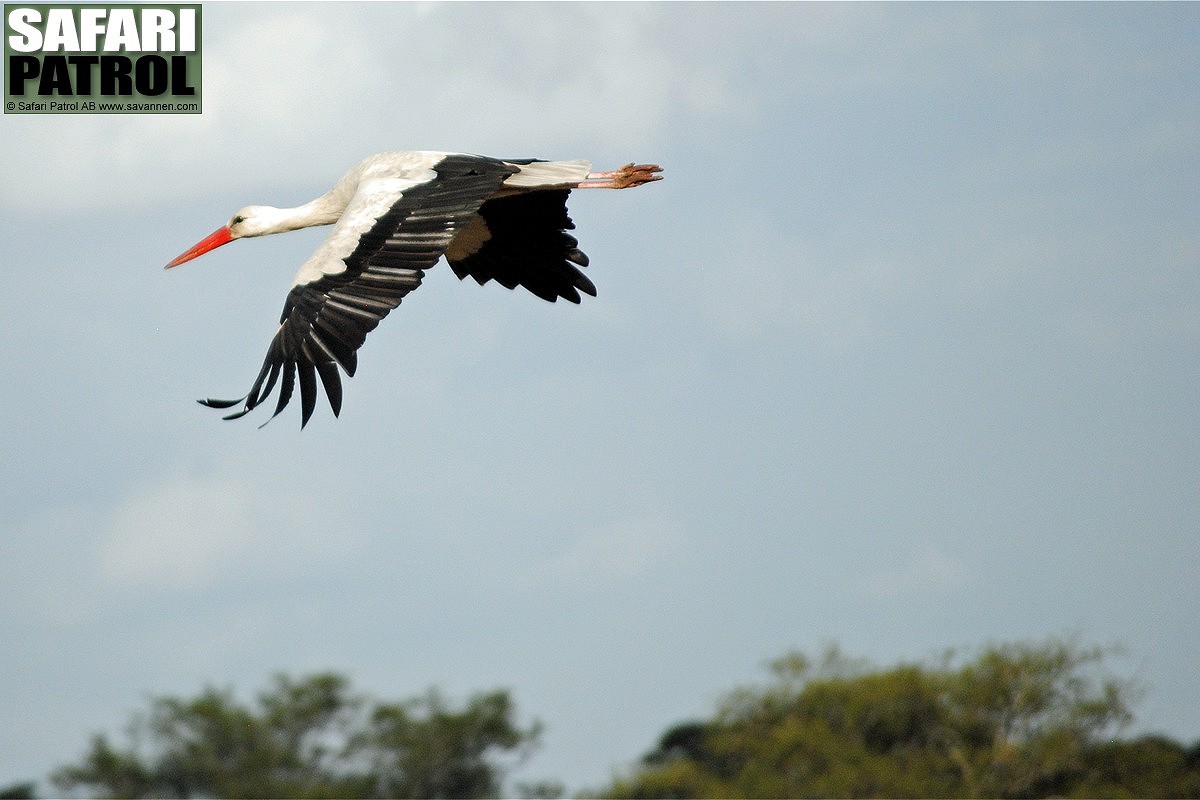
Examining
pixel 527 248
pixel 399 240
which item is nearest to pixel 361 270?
pixel 399 240

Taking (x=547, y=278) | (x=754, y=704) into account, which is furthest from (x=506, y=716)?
(x=547, y=278)

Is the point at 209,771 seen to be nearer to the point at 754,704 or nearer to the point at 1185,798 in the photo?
the point at 754,704

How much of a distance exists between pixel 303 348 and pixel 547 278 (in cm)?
298

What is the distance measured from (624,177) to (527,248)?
0.88 metres

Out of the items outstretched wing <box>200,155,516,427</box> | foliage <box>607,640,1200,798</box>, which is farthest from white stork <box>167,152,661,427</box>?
foliage <box>607,640,1200,798</box>

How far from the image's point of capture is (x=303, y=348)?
385 inches

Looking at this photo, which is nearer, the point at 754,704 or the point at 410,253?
the point at 410,253

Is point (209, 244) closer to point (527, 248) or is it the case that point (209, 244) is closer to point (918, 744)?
point (527, 248)

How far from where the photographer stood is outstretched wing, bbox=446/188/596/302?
40.2 feet

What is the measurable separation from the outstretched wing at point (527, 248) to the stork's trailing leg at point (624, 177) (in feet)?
1.02

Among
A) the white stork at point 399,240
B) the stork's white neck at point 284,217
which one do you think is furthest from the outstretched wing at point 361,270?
the stork's white neck at point 284,217

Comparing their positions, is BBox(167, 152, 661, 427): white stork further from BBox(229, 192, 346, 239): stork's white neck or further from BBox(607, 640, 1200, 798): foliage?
BBox(607, 640, 1200, 798): foliage

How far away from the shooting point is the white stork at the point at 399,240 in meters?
9.79

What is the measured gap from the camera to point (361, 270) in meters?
10.1
